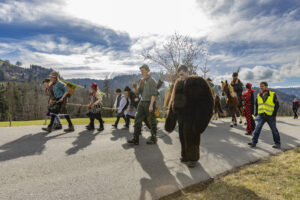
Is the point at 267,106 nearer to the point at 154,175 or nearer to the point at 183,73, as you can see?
the point at 183,73

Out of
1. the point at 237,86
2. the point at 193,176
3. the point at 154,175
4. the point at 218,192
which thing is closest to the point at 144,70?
the point at 154,175

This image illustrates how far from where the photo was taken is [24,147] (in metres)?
4.95

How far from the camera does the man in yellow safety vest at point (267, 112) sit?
581cm

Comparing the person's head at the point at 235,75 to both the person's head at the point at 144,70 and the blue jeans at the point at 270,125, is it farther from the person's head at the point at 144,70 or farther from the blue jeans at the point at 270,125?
the person's head at the point at 144,70

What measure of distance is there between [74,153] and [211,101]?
3450 mm

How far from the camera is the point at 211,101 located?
374 cm

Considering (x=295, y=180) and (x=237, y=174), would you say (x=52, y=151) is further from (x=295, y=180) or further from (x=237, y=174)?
(x=295, y=180)

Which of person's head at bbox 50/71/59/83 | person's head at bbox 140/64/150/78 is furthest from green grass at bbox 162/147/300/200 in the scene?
person's head at bbox 50/71/59/83

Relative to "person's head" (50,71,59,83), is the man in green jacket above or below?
below

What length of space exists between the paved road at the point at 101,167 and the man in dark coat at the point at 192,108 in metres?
0.48

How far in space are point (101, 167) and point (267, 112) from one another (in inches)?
207

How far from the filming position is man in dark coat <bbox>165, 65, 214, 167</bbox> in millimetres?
3664

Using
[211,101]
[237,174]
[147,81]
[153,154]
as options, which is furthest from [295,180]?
[147,81]

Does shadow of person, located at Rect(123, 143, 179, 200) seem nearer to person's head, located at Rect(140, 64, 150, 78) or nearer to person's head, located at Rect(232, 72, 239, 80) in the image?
person's head, located at Rect(140, 64, 150, 78)
